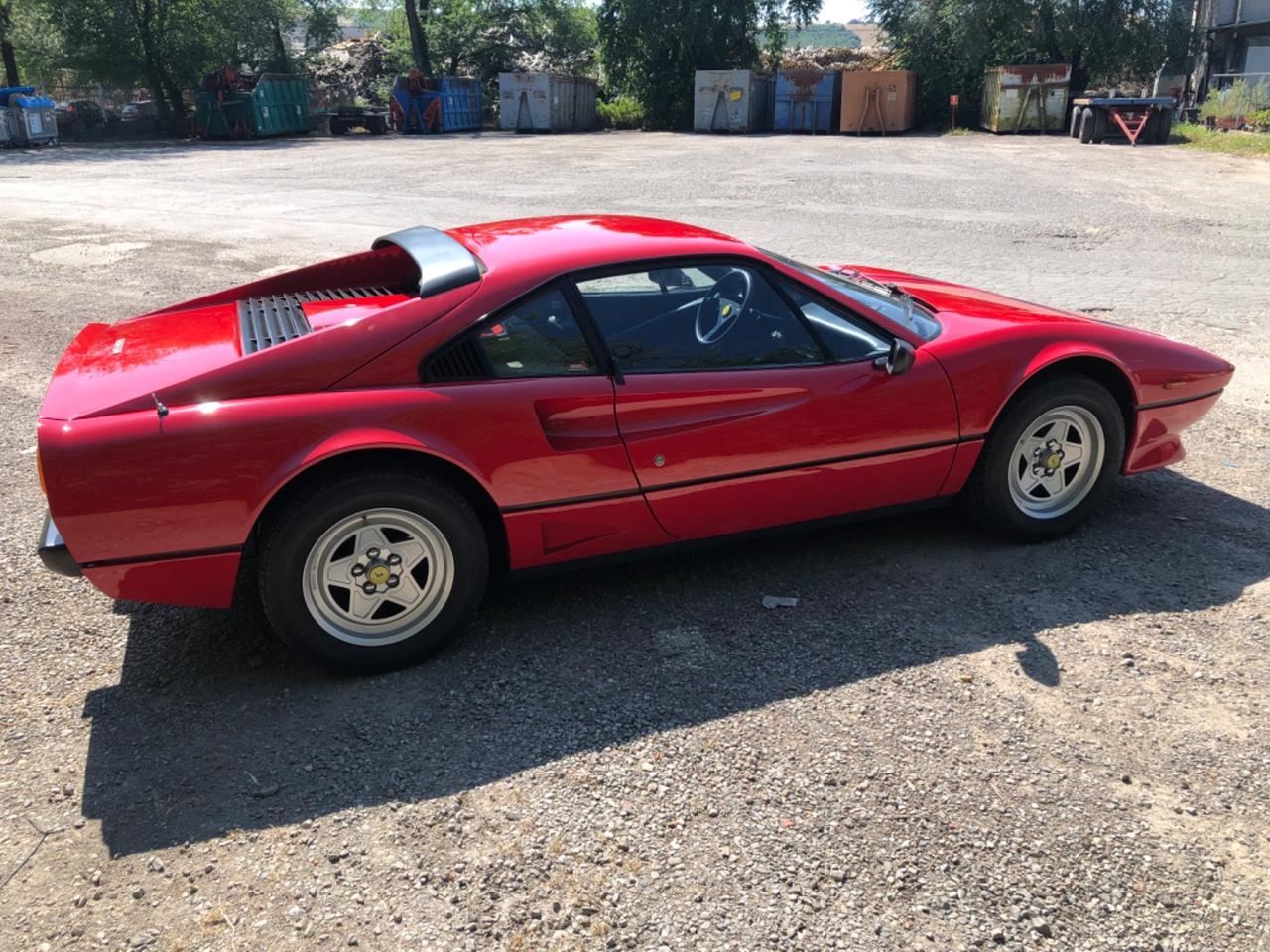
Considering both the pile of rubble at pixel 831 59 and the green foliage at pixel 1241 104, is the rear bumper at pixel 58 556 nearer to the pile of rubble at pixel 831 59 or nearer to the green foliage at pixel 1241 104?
the green foliage at pixel 1241 104

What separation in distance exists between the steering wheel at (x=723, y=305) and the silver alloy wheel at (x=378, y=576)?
1.24 meters

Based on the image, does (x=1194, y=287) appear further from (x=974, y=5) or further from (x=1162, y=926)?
(x=974, y=5)

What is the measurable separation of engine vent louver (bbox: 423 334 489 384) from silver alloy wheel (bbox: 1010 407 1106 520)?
219cm

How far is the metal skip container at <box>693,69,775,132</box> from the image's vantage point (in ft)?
108

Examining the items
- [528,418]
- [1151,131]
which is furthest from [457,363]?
[1151,131]

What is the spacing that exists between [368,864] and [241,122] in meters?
35.3

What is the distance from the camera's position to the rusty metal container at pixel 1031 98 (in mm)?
29516

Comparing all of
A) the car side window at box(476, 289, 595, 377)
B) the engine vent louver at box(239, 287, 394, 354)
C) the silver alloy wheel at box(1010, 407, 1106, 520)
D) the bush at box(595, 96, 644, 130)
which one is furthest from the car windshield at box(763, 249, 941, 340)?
the bush at box(595, 96, 644, 130)

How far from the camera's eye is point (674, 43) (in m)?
36.8

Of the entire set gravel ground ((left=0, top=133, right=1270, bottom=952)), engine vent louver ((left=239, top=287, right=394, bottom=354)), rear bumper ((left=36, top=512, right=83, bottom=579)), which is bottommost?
gravel ground ((left=0, top=133, right=1270, bottom=952))

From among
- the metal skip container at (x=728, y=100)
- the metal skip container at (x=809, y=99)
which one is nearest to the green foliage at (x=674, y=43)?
the metal skip container at (x=728, y=100)

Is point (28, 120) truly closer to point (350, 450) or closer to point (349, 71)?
point (349, 71)

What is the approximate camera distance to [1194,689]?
3301mm

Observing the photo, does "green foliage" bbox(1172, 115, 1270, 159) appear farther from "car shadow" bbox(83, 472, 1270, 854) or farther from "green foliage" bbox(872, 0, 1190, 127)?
"car shadow" bbox(83, 472, 1270, 854)
